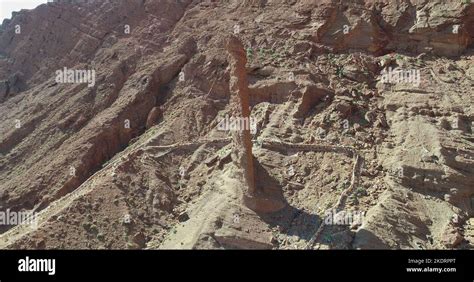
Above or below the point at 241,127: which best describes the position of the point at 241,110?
above

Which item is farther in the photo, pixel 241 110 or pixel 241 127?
pixel 241 110

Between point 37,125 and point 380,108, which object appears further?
point 37,125

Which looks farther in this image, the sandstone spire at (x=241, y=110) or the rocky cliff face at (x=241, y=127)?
the sandstone spire at (x=241, y=110)

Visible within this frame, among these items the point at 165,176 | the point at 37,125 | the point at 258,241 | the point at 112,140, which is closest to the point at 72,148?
the point at 112,140

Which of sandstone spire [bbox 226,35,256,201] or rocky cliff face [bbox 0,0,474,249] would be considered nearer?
rocky cliff face [bbox 0,0,474,249]
